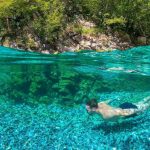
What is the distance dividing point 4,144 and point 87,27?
65.8 feet

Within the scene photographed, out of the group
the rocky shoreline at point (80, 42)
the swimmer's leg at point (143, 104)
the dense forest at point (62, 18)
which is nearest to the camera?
the swimmer's leg at point (143, 104)

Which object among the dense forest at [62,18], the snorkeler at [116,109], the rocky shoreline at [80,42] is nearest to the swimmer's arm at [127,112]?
the snorkeler at [116,109]

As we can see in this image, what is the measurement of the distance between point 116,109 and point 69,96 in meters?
2.98

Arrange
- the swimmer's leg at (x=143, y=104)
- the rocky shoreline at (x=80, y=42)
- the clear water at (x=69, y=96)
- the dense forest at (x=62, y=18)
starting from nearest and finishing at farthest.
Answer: the clear water at (x=69, y=96) → the swimmer's leg at (x=143, y=104) → the rocky shoreline at (x=80, y=42) → the dense forest at (x=62, y=18)

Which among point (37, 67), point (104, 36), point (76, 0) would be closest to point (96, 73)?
point (37, 67)

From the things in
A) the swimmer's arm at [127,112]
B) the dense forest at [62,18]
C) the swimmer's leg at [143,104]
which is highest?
the dense forest at [62,18]

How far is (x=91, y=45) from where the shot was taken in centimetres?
2894

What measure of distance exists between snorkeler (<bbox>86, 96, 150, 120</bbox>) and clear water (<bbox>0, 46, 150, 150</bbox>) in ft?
1.19

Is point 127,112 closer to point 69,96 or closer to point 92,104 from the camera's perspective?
point 92,104

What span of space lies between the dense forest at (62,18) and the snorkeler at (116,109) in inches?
477

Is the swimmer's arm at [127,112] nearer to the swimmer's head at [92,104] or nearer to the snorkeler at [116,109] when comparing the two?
the snorkeler at [116,109]

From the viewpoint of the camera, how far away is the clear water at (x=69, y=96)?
42.6 ft

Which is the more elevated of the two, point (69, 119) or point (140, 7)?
point (140, 7)

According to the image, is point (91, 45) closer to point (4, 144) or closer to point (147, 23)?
point (147, 23)
